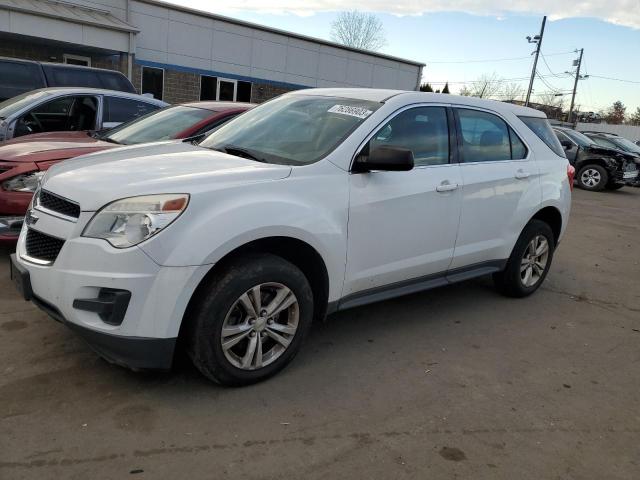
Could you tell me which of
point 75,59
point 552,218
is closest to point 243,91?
point 75,59

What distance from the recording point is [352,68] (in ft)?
85.5

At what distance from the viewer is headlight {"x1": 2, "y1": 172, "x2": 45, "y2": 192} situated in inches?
186

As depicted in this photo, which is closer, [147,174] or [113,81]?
[147,174]

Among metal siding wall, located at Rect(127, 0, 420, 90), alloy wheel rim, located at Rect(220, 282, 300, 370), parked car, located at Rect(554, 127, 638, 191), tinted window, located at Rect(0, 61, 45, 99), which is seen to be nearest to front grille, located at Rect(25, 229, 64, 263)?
alloy wheel rim, located at Rect(220, 282, 300, 370)

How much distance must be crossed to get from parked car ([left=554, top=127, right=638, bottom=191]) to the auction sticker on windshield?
1401cm

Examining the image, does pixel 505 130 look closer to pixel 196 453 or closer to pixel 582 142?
pixel 196 453

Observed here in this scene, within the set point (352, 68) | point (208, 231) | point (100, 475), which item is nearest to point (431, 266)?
point (208, 231)

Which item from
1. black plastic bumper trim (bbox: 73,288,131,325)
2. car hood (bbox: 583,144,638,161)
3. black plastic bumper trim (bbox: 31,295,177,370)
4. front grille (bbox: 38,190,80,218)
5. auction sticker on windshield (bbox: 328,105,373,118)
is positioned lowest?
black plastic bumper trim (bbox: 31,295,177,370)

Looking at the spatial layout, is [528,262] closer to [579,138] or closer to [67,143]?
[67,143]

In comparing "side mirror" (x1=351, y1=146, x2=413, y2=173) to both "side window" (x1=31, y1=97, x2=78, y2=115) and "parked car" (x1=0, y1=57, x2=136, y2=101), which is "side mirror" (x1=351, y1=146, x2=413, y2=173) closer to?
"side window" (x1=31, y1=97, x2=78, y2=115)

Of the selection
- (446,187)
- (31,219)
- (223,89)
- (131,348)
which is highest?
(223,89)

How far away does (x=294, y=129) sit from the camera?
3.84m

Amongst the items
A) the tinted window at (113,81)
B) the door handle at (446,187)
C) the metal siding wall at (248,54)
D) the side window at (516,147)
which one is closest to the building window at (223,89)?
the metal siding wall at (248,54)

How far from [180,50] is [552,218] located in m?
17.8
